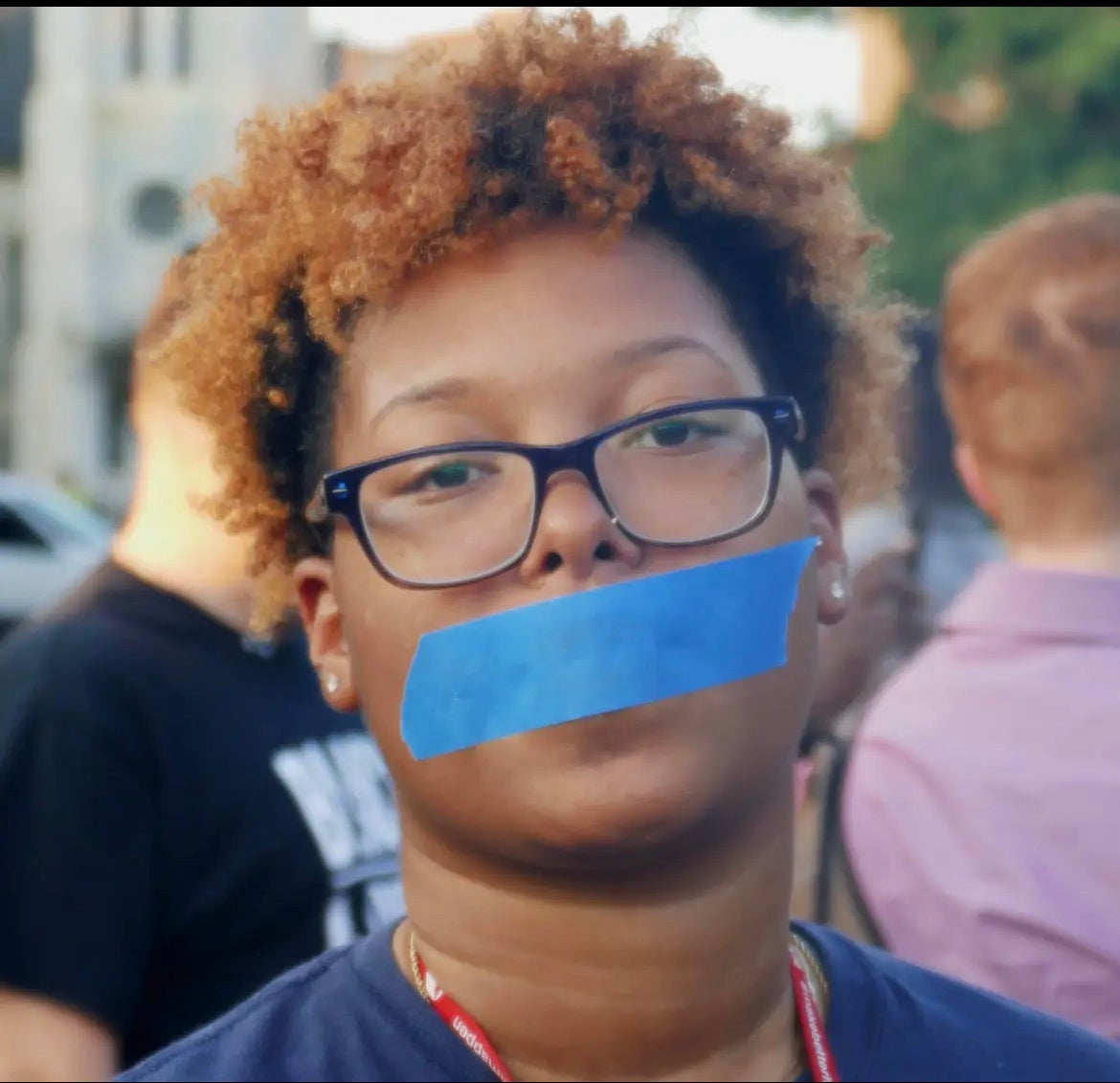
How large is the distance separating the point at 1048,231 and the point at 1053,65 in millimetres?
12049

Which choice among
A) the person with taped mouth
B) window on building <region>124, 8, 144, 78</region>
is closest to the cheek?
the person with taped mouth

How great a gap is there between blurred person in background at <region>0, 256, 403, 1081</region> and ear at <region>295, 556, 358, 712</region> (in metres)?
0.35

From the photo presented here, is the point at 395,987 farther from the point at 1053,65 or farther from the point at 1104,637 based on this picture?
the point at 1053,65

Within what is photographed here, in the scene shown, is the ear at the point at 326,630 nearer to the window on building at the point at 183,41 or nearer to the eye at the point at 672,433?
the eye at the point at 672,433

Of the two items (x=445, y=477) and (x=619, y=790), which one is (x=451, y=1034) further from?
(x=445, y=477)

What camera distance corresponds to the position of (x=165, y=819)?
1.93 metres

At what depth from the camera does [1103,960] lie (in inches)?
63.9

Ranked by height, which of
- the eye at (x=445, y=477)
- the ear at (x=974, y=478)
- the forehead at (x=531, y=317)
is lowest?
the ear at (x=974, y=478)

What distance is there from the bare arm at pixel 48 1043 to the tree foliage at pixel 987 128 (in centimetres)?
1168

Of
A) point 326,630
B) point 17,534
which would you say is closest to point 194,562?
point 326,630

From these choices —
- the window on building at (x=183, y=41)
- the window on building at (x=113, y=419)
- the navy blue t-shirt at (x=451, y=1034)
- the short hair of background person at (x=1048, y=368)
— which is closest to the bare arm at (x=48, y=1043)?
the navy blue t-shirt at (x=451, y=1034)

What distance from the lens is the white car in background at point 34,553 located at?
8508 mm

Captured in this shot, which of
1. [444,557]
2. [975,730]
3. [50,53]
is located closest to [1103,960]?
[975,730]

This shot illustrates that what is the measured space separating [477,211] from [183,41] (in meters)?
15.1
